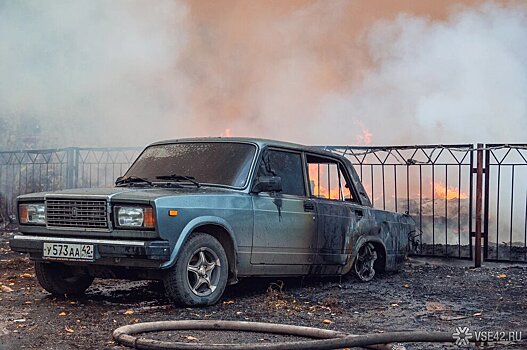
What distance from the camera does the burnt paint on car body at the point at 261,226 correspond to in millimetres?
6086

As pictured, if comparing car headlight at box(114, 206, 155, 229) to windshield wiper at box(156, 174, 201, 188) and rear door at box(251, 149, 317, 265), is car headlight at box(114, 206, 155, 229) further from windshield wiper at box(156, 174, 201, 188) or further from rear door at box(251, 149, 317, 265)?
rear door at box(251, 149, 317, 265)

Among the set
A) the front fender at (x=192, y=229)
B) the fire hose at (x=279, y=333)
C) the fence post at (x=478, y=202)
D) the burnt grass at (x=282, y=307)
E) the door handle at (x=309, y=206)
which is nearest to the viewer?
the fire hose at (x=279, y=333)

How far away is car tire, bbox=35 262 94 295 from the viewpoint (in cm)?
686

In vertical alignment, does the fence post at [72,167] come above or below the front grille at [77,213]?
above

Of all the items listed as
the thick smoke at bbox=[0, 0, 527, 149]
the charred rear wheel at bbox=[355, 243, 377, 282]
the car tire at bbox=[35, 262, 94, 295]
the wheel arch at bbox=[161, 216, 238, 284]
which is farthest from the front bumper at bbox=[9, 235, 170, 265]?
the thick smoke at bbox=[0, 0, 527, 149]

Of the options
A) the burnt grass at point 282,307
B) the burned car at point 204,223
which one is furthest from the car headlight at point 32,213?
the burnt grass at point 282,307

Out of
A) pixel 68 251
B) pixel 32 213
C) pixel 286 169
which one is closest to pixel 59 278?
pixel 32 213

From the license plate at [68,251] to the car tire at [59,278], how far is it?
0.47m

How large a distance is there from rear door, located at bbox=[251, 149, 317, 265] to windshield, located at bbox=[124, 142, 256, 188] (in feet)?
0.70

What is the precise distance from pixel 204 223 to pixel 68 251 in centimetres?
119

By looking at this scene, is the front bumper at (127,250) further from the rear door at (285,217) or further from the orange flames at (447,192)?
the orange flames at (447,192)

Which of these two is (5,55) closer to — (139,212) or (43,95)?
(43,95)

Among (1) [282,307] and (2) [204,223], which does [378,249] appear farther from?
(2) [204,223]

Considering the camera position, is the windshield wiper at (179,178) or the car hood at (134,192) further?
the windshield wiper at (179,178)
